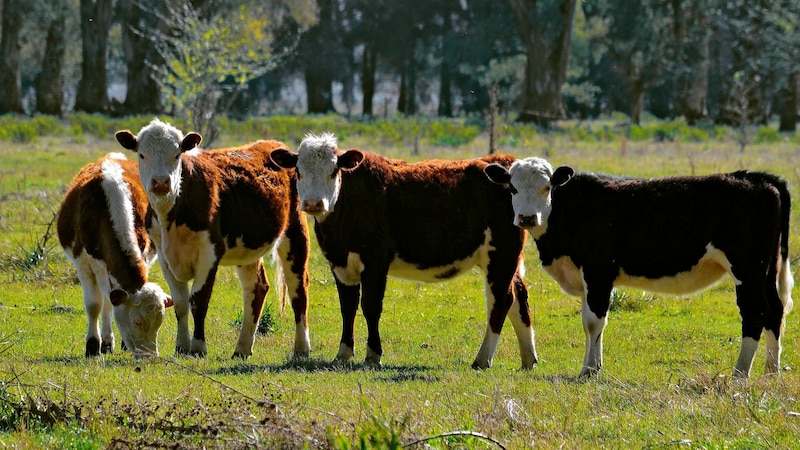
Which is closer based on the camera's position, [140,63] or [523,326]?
[523,326]

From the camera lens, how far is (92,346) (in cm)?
1110

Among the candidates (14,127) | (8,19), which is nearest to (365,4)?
(8,19)

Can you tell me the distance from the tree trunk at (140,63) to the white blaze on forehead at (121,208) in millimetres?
39325

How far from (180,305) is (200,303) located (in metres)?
0.24

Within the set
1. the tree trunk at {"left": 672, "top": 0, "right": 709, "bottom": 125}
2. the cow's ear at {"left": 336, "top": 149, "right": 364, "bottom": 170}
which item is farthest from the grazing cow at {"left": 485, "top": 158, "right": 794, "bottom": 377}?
the tree trunk at {"left": 672, "top": 0, "right": 709, "bottom": 125}

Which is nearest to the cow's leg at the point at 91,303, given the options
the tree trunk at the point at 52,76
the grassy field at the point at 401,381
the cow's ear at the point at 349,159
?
the grassy field at the point at 401,381

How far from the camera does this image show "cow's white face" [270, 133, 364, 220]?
33.6ft

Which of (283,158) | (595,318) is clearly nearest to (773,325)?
(595,318)

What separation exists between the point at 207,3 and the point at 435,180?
116ft

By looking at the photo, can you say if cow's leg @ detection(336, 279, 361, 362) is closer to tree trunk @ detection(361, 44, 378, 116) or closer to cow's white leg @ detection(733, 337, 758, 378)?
cow's white leg @ detection(733, 337, 758, 378)

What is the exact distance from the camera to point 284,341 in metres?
12.1

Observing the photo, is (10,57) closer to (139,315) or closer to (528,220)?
(139,315)

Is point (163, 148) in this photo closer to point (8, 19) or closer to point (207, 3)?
point (207, 3)

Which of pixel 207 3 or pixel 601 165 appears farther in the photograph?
pixel 207 3
